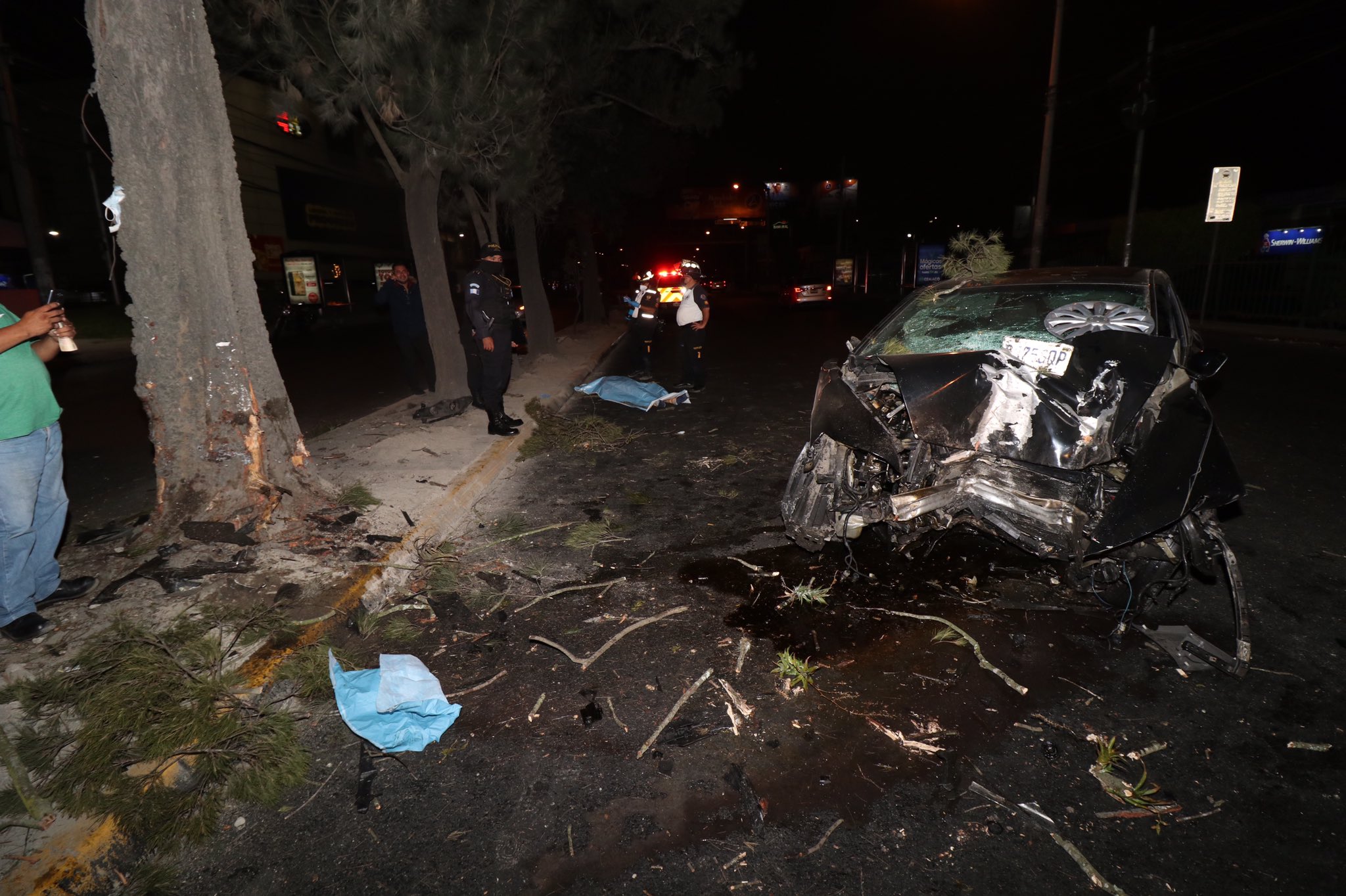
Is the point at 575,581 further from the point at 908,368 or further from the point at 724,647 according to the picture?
the point at 908,368

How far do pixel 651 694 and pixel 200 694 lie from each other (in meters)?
1.91

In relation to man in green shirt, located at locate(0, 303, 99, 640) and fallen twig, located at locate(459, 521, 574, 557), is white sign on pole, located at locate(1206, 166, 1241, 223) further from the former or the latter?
man in green shirt, located at locate(0, 303, 99, 640)

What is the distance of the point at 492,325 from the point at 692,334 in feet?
11.8

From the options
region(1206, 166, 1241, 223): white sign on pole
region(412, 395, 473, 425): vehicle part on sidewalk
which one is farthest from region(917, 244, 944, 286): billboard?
region(412, 395, 473, 425): vehicle part on sidewalk

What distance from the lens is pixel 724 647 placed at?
3.46 m

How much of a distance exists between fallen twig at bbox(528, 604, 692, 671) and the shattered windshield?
7.30 ft

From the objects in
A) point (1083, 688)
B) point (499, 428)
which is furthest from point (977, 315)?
point (499, 428)

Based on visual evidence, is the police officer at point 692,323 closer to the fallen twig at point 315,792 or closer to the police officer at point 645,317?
the police officer at point 645,317

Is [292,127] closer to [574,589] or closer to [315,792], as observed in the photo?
[574,589]

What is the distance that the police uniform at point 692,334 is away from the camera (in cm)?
970

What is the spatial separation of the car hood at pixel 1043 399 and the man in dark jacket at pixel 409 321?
23.5 ft

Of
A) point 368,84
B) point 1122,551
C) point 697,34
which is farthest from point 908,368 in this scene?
point 697,34

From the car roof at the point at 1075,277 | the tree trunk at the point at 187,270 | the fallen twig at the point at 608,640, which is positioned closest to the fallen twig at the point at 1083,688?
the fallen twig at the point at 608,640

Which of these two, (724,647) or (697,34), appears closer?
(724,647)
